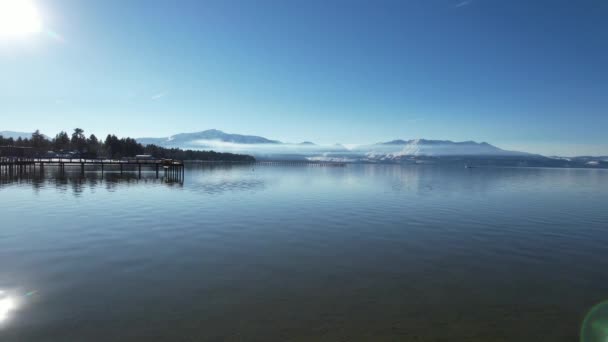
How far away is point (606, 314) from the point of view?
11.0 meters

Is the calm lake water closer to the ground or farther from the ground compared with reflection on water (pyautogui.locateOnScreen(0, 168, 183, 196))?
farther from the ground

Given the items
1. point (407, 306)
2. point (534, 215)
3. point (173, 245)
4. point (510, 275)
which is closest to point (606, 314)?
point (510, 275)

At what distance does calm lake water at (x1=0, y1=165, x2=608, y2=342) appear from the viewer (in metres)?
9.62

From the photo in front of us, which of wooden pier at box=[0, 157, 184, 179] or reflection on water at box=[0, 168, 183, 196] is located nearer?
reflection on water at box=[0, 168, 183, 196]

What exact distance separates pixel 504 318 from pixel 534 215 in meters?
27.2

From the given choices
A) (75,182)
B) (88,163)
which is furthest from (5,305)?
(88,163)

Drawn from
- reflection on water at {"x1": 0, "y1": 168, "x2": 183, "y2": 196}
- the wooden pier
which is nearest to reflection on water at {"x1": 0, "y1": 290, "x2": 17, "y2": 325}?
reflection on water at {"x1": 0, "y1": 168, "x2": 183, "y2": 196}

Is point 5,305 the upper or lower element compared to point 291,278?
upper

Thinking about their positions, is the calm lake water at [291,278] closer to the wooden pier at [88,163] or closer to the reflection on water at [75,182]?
the reflection on water at [75,182]

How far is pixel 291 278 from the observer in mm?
13555

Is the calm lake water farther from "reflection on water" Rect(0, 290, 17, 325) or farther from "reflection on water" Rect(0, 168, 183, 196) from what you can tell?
"reflection on water" Rect(0, 168, 183, 196)

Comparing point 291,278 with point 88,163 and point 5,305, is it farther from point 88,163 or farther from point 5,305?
point 88,163

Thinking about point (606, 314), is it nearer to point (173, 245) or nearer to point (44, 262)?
point (173, 245)

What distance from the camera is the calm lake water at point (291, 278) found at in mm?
9617
